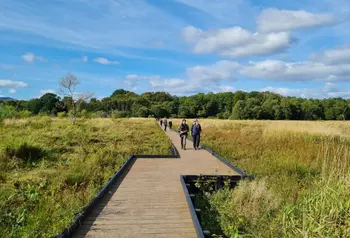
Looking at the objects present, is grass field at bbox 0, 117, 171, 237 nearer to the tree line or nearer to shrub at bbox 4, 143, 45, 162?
shrub at bbox 4, 143, 45, 162

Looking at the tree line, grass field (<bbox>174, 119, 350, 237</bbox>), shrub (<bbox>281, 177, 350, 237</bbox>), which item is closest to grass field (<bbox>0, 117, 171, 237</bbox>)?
grass field (<bbox>174, 119, 350, 237</bbox>)

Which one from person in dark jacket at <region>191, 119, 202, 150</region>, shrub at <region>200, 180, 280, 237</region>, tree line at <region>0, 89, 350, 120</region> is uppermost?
tree line at <region>0, 89, 350, 120</region>

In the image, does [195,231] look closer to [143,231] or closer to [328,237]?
[143,231]

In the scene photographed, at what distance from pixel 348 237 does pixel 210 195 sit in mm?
4096

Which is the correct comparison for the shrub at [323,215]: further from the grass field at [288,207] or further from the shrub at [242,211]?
the shrub at [242,211]

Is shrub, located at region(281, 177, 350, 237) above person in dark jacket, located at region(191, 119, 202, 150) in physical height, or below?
below

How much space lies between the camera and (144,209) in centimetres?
656

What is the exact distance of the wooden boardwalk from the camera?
212 inches

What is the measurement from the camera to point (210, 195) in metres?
8.67

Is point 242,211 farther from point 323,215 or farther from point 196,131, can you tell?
point 196,131

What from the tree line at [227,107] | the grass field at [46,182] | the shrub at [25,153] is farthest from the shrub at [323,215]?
the tree line at [227,107]

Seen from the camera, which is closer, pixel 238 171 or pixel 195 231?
pixel 195 231

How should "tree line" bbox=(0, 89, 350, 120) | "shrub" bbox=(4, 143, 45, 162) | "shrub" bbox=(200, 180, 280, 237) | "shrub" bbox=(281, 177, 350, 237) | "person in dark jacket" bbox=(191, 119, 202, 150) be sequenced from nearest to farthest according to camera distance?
"shrub" bbox=(281, 177, 350, 237) → "shrub" bbox=(200, 180, 280, 237) → "shrub" bbox=(4, 143, 45, 162) → "person in dark jacket" bbox=(191, 119, 202, 150) → "tree line" bbox=(0, 89, 350, 120)

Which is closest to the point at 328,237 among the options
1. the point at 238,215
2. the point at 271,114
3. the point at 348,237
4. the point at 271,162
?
the point at 348,237
